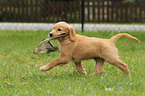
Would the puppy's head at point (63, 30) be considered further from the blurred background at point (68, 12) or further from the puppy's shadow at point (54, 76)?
the blurred background at point (68, 12)

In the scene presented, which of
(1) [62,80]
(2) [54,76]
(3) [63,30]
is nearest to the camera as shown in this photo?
(1) [62,80]

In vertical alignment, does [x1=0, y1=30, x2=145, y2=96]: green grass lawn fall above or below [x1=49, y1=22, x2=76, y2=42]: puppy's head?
below

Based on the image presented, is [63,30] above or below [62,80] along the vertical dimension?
above

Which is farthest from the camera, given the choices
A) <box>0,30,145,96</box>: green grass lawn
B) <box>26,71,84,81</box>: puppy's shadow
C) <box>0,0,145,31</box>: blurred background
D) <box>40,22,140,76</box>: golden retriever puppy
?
<box>0,0,145,31</box>: blurred background

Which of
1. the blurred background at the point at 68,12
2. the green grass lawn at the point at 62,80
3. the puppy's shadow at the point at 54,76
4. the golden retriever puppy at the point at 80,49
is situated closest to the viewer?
the green grass lawn at the point at 62,80

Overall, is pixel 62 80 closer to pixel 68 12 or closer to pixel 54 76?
pixel 54 76

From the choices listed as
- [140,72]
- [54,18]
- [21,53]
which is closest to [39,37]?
[21,53]

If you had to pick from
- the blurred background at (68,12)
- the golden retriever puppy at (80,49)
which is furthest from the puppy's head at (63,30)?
the blurred background at (68,12)

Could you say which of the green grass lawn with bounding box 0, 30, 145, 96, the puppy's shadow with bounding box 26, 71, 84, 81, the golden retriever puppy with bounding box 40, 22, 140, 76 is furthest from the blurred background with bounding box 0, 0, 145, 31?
the golden retriever puppy with bounding box 40, 22, 140, 76

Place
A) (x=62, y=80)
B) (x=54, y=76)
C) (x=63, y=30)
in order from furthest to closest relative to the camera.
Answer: (x=54, y=76) → (x=63, y=30) → (x=62, y=80)

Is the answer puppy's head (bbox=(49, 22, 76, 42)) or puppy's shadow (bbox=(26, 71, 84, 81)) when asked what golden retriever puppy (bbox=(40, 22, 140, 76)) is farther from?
puppy's shadow (bbox=(26, 71, 84, 81))

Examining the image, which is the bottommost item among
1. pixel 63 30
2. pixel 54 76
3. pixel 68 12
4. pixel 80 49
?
pixel 54 76

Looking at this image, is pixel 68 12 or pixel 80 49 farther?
pixel 68 12

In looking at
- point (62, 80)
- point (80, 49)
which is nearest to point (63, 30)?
point (80, 49)
